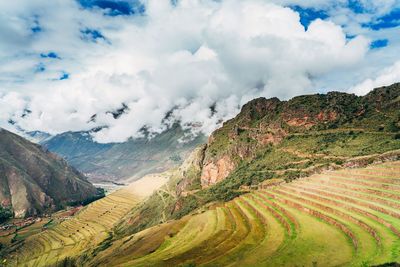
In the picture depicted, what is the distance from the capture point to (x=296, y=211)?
162 feet

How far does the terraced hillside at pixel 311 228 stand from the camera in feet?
103

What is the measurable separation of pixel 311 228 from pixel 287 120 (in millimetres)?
103746

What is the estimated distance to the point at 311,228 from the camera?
4038 cm

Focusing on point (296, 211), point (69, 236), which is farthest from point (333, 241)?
point (69, 236)

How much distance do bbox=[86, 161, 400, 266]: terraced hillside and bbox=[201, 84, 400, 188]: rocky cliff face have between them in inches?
2241

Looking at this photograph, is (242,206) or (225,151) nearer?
(242,206)

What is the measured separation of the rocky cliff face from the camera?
374 feet

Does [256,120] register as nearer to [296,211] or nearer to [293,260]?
[296,211]

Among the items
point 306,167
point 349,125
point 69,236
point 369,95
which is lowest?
point 69,236

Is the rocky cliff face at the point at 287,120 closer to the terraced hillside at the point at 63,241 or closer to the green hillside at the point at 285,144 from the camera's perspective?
the green hillside at the point at 285,144

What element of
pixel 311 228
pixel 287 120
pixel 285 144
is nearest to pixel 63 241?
pixel 285 144

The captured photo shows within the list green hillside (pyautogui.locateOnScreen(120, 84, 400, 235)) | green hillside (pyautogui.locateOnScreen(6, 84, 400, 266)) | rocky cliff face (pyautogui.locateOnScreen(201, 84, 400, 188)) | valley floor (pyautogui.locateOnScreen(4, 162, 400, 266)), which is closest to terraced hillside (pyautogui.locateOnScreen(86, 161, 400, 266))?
valley floor (pyautogui.locateOnScreen(4, 162, 400, 266))

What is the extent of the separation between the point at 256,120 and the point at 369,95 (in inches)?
2235

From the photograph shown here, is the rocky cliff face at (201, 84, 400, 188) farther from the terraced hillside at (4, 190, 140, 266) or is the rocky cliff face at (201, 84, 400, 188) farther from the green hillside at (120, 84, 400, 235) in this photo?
the terraced hillside at (4, 190, 140, 266)
